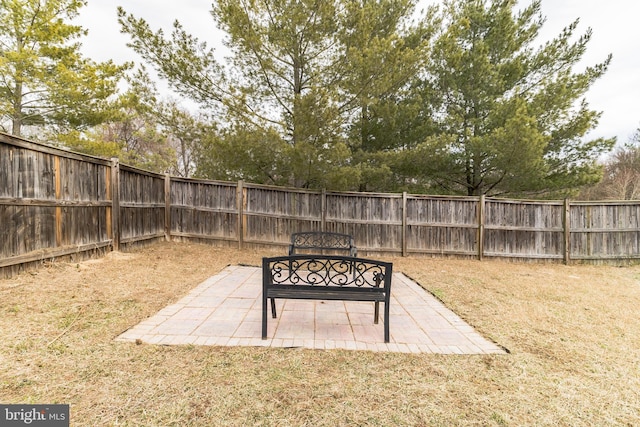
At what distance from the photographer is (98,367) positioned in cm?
209

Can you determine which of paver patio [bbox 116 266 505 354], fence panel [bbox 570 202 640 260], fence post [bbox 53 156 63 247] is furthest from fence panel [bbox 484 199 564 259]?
fence post [bbox 53 156 63 247]

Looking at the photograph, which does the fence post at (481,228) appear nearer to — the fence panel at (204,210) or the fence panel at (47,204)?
the fence panel at (204,210)

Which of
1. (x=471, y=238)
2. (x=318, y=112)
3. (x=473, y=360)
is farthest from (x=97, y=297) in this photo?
(x=471, y=238)

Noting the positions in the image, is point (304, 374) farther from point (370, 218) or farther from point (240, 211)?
point (240, 211)

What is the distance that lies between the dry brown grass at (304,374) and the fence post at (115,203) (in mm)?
2045

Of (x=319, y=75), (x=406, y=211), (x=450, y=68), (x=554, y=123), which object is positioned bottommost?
(x=406, y=211)

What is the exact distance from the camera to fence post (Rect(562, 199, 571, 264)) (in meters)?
7.09


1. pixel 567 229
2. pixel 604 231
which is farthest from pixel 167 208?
pixel 604 231

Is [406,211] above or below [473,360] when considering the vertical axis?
above

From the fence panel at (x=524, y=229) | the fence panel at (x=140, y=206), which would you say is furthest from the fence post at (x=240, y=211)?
the fence panel at (x=524, y=229)

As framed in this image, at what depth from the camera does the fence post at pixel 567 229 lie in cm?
709

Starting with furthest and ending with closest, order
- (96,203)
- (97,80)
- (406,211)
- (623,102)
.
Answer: (623,102)
(97,80)
(406,211)
(96,203)

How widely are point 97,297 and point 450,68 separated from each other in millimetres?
9587

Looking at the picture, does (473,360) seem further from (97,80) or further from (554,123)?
(97,80)
